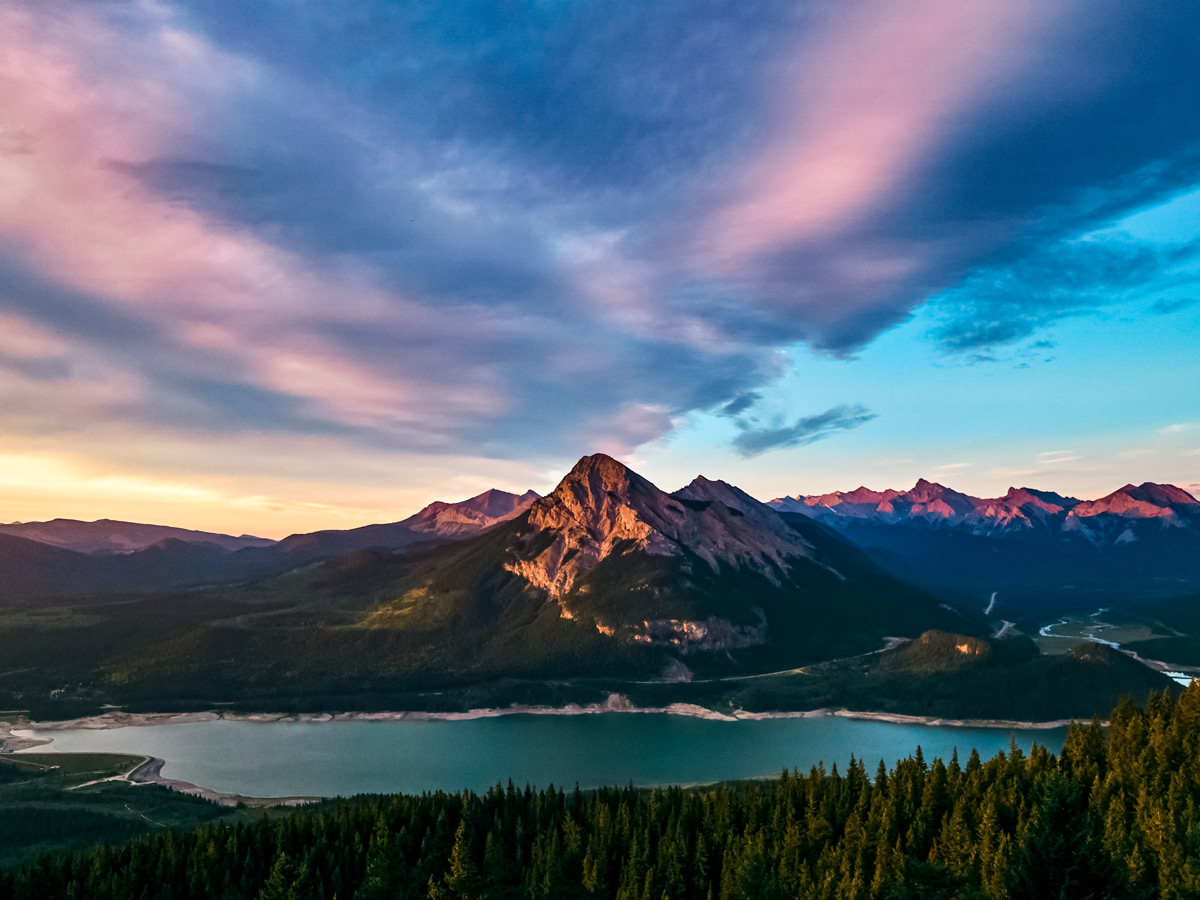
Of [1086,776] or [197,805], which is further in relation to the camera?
[197,805]

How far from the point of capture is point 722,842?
105 metres

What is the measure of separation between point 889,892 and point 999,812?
35102 millimetres

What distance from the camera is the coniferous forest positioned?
8038 centimetres

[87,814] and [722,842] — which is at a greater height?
[722,842]

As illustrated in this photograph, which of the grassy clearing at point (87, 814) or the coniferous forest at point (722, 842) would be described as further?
the grassy clearing at point (87, 814)

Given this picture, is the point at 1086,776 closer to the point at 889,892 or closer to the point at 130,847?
the point at 889,892

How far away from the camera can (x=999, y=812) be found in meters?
101

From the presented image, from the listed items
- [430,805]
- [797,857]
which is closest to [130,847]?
[430,805]

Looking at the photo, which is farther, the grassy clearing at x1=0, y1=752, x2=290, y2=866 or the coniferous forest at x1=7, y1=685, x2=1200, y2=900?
the grassy clearing at x1=0, y1=752, x2=290, y2=866

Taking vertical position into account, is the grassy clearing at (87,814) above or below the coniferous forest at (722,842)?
below

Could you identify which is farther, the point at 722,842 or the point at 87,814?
the point at 87,814

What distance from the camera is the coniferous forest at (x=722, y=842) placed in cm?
8038

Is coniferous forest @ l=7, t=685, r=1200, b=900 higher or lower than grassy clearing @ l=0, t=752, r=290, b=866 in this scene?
higher

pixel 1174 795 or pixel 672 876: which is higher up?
pixel 1174 795
